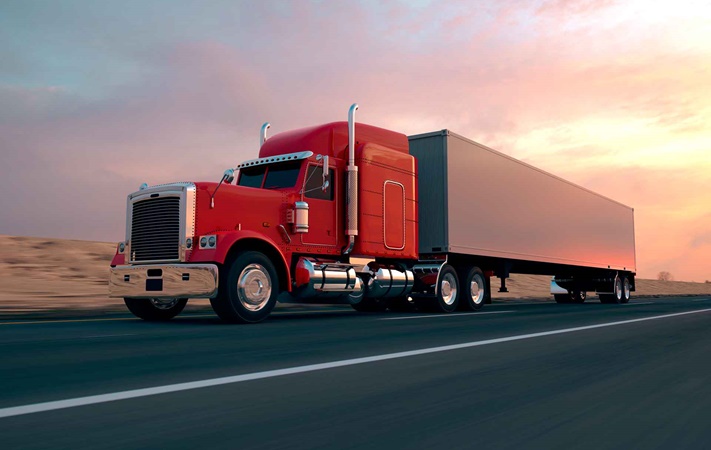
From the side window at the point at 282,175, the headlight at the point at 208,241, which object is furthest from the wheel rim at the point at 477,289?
the headlight at the point at 208,241

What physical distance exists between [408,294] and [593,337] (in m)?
7.30

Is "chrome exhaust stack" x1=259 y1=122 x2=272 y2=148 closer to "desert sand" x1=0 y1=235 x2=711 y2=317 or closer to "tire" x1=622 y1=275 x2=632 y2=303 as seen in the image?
"desert sand" x1=0 y1=235 x2=711 y2=317

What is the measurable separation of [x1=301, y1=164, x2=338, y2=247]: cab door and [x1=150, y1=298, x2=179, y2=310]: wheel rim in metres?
2.68

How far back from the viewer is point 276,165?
1326 centimetres

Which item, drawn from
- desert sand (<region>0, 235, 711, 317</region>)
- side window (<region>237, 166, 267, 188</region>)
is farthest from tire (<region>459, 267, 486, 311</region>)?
desert sand (<region>0, 235, 711, 317</region>)

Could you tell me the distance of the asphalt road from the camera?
3195mm

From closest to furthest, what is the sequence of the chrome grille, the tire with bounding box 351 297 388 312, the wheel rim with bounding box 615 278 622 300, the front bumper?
1. the front bumper
2. the chrome grille
3. the tire with bounding box 351 297 388 312
4. the wheel rim with bounding box 615 278 622 300

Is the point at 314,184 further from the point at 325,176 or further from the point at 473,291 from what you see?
the point at 473,291

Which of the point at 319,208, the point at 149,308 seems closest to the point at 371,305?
the point at 319,208

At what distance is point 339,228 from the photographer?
13.6 metres

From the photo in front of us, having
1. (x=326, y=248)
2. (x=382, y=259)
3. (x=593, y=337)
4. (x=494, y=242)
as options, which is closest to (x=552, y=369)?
(x=593, y=337)

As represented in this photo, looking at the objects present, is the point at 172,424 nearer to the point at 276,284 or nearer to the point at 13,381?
the point at 13,381

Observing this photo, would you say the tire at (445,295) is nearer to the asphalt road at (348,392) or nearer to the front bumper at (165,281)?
the front bumper at (165,281)

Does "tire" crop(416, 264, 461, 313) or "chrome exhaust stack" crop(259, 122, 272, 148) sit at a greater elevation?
"chrome exhaust stack" crop(259, 122, 272, 148)
